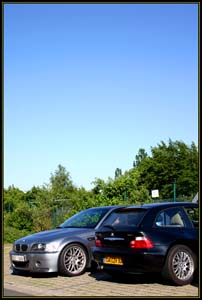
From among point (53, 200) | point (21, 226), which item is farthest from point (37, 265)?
point (53, 200)

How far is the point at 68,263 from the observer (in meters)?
10.4

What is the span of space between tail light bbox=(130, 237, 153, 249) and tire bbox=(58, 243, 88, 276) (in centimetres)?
227

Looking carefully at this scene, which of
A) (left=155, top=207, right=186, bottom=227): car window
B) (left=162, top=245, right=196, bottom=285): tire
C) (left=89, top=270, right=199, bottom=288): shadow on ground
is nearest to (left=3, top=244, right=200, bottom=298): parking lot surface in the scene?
(left=89, top=270, right=199, bottom=288): shadow on ground

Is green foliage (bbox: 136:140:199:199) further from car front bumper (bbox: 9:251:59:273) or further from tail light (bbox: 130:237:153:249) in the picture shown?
tail light (bbox: 130:237:153:249)

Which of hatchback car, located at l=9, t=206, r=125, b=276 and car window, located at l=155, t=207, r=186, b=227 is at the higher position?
car window, located at l=155, t=207, r=186, b=227

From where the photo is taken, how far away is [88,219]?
38.3ft

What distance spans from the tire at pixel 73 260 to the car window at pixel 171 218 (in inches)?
93.0

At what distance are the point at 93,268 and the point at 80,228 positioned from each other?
38.2 inches

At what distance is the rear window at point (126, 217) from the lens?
9.01 metres

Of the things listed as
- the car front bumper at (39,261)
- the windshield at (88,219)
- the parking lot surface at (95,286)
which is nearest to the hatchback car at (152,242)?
the parking lot surface at (95,286)

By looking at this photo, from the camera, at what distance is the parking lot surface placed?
8.26 meters

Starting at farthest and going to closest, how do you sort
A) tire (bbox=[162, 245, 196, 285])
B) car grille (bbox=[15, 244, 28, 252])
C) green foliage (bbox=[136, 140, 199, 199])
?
green foliage (bbox=[136, 140, 199, 199]) < car grille (bbox=[15, 244, 28, 252]) < tire (bbox=[162, 245, 196, 285])

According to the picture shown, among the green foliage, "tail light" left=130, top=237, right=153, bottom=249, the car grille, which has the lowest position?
the car grille

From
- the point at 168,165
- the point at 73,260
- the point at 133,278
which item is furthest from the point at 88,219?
the point at 168,165
